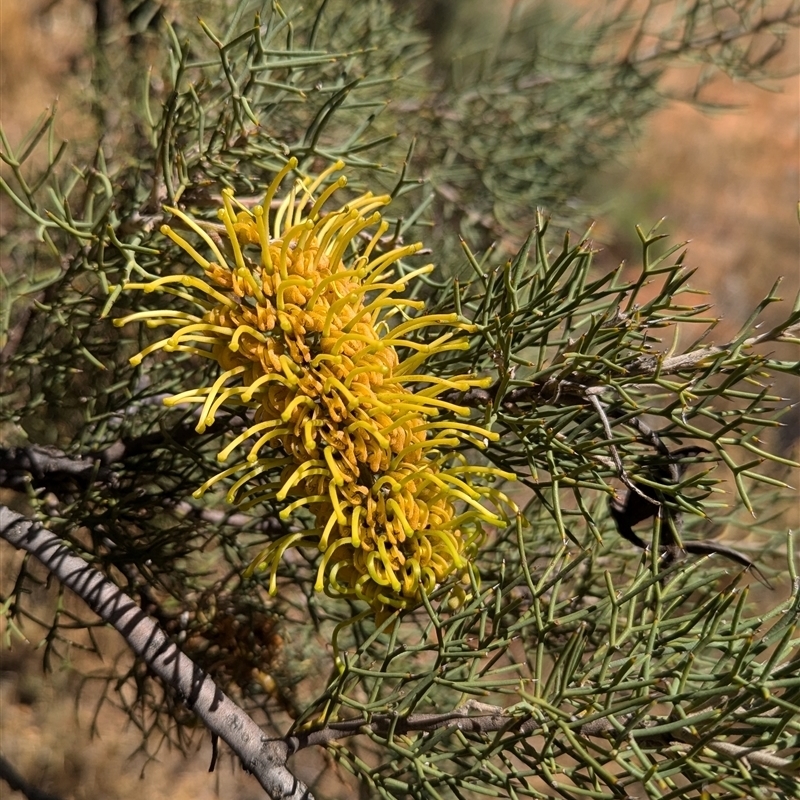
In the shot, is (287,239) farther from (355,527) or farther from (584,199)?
(584,199)

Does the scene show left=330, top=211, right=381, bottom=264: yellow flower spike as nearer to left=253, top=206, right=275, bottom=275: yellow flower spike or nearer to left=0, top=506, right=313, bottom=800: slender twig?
left=253, top=206, right=275, bottom=275: yellow flower spike

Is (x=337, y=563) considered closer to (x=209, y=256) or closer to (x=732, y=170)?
(x=209, y=256)

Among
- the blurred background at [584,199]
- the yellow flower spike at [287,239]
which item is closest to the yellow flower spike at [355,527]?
the yellow flower spike at [287,239]

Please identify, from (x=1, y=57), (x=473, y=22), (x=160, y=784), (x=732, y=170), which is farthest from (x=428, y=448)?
(x=732, y=170)

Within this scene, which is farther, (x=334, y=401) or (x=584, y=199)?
(x=584, y=199)

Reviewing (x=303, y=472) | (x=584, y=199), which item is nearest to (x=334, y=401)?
(x=303, y=472)

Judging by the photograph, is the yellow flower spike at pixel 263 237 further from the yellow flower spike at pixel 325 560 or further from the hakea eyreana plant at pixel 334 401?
the yellow flower spike at pixel 325 560

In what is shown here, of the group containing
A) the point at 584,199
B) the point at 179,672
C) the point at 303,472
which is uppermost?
the point at 303,472

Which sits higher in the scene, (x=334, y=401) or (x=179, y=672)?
(x=334, y=401)
